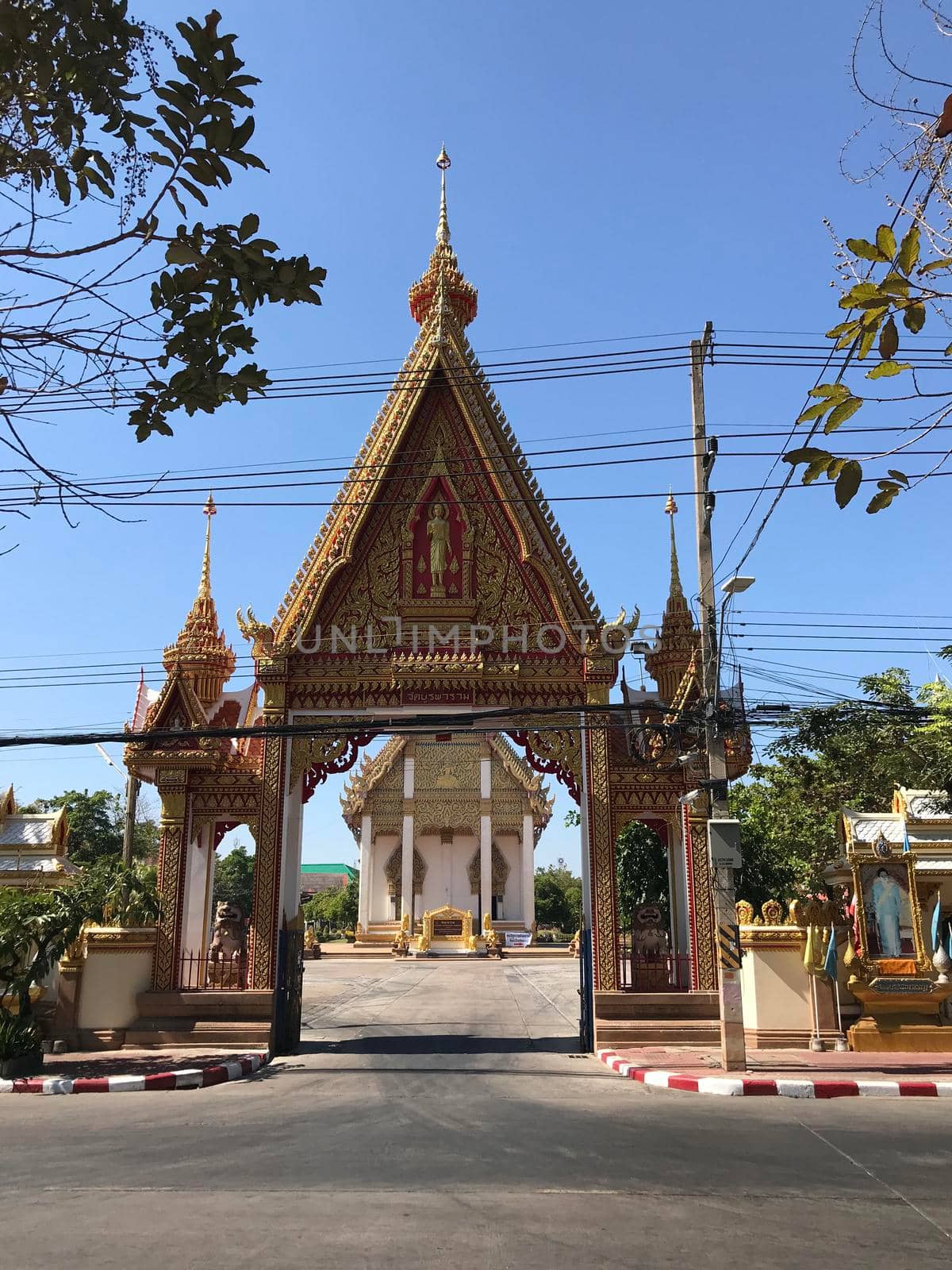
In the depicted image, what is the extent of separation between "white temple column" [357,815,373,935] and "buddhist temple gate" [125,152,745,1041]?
2796cm

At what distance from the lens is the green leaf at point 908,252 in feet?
10.2

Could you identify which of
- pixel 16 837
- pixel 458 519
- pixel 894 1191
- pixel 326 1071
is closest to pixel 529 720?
pixel 458 519

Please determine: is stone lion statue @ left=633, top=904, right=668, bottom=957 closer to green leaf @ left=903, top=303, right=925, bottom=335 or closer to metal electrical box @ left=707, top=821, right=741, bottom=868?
metal electrical box @ left=707, top=821, right=741, bottom=868

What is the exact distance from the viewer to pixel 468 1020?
1792 centimetres

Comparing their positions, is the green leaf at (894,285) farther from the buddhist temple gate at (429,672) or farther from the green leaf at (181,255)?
the buddhist temple gate at (429,672)

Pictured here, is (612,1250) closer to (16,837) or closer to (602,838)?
(602,838)

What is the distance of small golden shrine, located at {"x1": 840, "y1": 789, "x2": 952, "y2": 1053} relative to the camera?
43.5 ft

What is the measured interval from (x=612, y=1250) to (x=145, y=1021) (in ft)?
32.3

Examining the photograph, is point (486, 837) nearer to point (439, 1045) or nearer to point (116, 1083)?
point (439, 1045)

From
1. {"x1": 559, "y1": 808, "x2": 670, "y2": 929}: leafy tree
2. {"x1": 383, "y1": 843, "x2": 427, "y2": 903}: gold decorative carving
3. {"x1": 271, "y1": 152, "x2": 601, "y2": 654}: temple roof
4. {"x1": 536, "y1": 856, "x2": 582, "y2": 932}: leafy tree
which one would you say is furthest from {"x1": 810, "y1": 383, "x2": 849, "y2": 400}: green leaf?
{"x1": 536, "y1": 856, "x2": 582, "y2": 932}: leafy tree

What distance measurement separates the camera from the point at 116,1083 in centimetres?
1088

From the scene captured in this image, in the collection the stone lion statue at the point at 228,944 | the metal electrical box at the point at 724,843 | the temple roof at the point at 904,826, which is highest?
the temple roof at the point at 904,826

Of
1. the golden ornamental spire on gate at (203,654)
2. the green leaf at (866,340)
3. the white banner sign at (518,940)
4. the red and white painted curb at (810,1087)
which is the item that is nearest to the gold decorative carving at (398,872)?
the white banner sign at (518,940)

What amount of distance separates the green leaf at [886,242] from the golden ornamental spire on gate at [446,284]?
1402 cm
